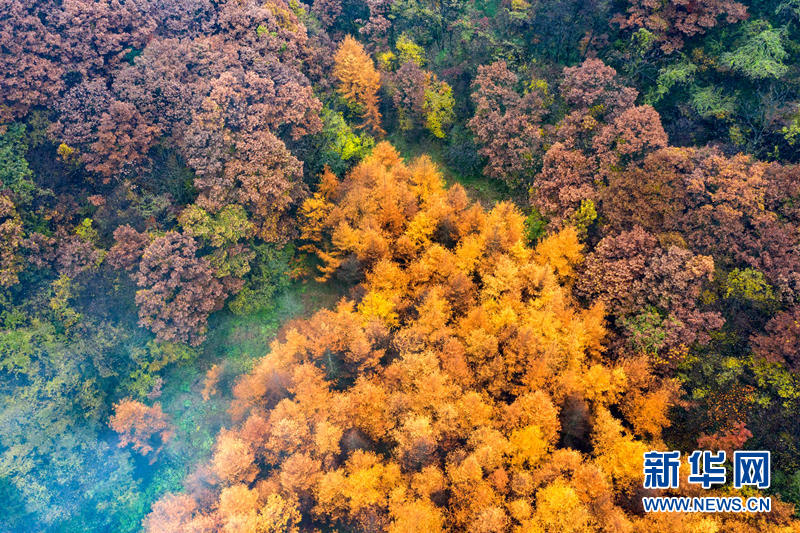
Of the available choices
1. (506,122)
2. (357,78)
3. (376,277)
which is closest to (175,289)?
(376,277)

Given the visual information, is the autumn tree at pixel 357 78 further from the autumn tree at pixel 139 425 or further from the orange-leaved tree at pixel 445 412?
the autumn tree at pixel 139 425

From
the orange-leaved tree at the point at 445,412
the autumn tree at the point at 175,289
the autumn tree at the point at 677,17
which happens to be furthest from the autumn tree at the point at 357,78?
the autumn tree at the point at 677,17

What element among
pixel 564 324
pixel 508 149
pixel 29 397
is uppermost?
pixel 508 149

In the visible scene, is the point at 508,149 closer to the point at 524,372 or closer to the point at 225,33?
the point at 524,372

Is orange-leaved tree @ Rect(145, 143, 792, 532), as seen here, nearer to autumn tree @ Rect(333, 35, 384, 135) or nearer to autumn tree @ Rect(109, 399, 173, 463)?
autumn tree @ Rect(109, 399, 173, 463)

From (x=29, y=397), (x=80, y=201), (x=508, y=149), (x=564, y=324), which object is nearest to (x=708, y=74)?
(x=508, y=149)

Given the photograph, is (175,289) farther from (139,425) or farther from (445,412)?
(445,412)
